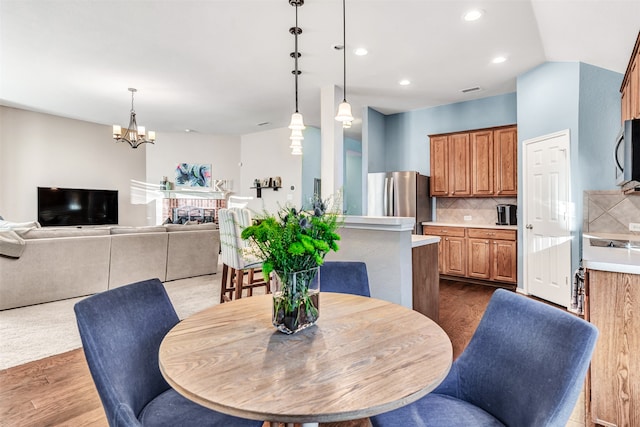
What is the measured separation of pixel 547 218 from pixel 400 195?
6.57 ft

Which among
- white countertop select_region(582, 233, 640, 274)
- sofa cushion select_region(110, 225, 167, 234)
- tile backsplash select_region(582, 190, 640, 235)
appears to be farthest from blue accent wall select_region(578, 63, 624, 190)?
sofa cushion select_region(110, 225, 167, 234)

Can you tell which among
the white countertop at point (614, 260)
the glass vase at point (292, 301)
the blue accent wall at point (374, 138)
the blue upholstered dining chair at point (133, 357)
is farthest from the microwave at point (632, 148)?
the blue accent wall at point (374, 138)

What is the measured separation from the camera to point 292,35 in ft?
11.0

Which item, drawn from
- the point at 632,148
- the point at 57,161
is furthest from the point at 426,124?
the point at 57,161

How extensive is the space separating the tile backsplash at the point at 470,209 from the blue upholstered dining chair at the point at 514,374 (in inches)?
175

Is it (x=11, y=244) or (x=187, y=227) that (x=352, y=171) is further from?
(x=11, y=244)

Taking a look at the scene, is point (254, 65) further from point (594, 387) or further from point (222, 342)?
point (594, 387)

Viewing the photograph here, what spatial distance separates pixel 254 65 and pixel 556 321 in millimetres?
4001

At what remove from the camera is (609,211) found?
3393 mm

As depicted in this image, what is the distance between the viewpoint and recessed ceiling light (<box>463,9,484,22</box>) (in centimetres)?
291

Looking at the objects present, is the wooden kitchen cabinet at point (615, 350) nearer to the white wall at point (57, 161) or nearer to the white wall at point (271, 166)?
the white wall at point (271, 166)

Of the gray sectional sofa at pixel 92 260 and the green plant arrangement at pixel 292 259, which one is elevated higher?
the green plant arrangement at pixel 292 259

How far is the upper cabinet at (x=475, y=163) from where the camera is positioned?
15.7 ft

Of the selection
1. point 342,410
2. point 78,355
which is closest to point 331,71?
point 78,355
